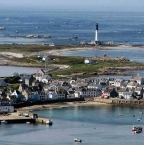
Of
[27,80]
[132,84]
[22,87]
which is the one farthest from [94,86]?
[22,87]

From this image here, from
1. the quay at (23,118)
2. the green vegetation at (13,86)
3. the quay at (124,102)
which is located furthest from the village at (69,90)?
the quay at (23,118)

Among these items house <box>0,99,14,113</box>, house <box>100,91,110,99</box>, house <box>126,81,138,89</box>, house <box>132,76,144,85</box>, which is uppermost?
house <box>132,76,144,85</box>

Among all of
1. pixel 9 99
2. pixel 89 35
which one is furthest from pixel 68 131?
pixel 89 35

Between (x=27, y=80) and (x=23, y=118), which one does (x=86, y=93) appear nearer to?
(x=27, y=80)

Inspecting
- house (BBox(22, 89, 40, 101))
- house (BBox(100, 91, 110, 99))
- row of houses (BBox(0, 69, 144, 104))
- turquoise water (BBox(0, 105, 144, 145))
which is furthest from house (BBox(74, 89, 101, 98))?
turquoise water (BBox(0, 105, 144, 145))

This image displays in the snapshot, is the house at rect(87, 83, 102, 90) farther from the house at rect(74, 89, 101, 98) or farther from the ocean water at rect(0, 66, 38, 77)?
the ocean water at rect(0, 66, 38, 77)

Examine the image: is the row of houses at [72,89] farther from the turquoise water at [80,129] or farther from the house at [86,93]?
the turquoise water at [80,129]

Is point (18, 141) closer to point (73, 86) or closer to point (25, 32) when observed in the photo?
point (73, 86)

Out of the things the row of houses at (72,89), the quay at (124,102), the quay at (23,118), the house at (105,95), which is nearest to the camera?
the quay at (23,118)
